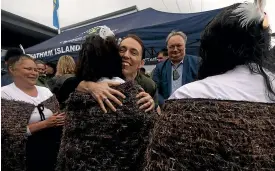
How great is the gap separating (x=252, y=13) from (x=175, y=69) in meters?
1.80

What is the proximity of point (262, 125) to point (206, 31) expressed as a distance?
384mm

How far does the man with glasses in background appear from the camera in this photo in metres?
2.83

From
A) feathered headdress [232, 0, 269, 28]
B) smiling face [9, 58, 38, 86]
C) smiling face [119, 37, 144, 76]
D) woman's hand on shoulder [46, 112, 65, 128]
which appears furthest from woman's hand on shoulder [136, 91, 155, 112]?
smiling face [9, 58, 38, 86]

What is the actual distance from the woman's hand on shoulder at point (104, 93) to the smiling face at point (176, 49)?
1.52 meters

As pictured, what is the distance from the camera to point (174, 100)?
112 cm

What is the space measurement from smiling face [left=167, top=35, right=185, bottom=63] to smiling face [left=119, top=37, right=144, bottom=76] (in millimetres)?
1080

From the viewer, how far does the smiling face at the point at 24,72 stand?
2.40 m

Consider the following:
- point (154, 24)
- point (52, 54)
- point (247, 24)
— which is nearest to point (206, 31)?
point (247, 24)

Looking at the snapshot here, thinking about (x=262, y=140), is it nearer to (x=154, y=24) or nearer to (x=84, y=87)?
(x=84, y=87)

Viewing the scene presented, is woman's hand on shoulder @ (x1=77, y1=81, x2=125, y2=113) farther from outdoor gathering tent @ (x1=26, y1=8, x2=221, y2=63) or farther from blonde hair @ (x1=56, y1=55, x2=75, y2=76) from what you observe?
outdoor gathering tent @ (x1=26, y1=8, x2=221, y2=63)

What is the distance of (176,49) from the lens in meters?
2.94

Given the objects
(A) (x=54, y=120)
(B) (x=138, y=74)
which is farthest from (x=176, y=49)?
(A) (x=54, y=120)

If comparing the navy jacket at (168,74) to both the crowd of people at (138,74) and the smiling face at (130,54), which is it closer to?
the crowd of people at (138,74)

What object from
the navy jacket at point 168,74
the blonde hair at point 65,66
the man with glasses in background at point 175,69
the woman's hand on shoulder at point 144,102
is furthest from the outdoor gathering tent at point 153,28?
the woman's hand on shoulder at point 144,102
